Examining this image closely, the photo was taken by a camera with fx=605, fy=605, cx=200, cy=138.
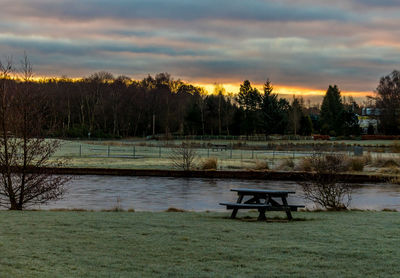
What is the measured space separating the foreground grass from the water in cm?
814

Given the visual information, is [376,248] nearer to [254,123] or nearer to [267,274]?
[267,274]

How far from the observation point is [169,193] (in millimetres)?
28531

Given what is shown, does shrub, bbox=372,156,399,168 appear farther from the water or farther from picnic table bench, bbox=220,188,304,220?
picnic table bench, bbox=220,188,304,220

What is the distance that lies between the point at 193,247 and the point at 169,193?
59.6ft

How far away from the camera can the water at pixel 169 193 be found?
76.3 ft

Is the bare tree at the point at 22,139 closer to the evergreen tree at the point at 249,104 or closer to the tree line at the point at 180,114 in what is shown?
the tree line at the point at 180,114

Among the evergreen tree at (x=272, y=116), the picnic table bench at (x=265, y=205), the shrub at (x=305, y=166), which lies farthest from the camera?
the evergreen tree at (x=272, y=116)

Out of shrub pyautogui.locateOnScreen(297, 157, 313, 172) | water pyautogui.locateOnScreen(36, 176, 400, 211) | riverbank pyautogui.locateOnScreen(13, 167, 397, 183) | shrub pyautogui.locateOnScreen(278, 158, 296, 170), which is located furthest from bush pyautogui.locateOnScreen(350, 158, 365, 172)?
water pyautogui.locateOnScreen(36, 176, 400, 211)

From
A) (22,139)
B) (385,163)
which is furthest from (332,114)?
(22,139)

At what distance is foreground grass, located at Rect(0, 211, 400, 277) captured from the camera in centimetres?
858

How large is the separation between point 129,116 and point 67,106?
15.7 meters

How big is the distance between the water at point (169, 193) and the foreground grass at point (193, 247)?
8145mm

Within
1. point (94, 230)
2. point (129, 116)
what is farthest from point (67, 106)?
point (94, 230)

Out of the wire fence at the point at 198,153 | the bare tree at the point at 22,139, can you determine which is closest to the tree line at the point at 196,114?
the wire fence at the point at 198,153
